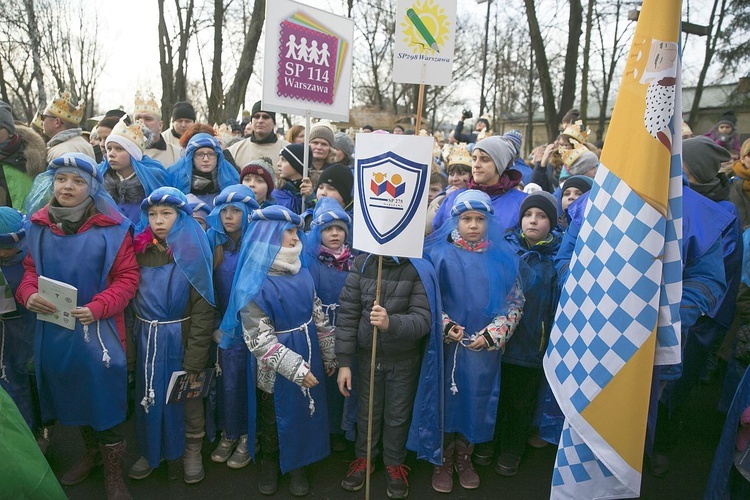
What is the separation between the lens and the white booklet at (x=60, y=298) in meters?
2.73

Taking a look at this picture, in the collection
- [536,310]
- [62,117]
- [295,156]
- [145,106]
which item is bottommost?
[536,310]

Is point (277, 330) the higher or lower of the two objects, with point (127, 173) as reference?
lower

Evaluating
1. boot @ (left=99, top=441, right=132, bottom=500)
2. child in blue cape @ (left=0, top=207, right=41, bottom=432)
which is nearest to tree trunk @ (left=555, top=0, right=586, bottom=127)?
child in blue cape @ (left=0, top=207, right=41, bottom=432)

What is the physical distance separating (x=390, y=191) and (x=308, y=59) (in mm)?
1995

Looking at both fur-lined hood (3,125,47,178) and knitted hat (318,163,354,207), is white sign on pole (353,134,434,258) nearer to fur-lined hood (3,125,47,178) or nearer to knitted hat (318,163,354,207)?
knitted hat (318,163,354,207)

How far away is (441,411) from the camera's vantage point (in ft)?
10.4

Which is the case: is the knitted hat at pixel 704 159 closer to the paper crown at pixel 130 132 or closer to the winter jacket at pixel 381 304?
the winter jacket at pixel 381 304

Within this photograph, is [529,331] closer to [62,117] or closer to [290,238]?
[290,238]

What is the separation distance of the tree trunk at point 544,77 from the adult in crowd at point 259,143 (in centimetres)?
973

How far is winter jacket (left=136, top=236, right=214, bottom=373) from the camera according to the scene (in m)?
3.07

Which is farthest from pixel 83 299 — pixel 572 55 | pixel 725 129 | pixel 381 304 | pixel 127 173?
pixel 572 55

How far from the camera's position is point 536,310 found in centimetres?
348

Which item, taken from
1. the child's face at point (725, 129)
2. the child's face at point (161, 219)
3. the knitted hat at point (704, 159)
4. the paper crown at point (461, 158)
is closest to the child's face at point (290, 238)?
the child's face at point (161, 219)

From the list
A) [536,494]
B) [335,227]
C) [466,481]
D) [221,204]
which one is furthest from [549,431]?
[221,204]
